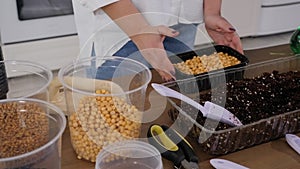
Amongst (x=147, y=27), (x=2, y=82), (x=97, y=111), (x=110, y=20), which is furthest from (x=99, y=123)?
(x=110, y=20)

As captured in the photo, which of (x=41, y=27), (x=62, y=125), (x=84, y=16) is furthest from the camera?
(x=41, y=27)

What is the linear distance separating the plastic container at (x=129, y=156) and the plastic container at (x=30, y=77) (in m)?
0.13

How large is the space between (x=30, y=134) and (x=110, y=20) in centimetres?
57

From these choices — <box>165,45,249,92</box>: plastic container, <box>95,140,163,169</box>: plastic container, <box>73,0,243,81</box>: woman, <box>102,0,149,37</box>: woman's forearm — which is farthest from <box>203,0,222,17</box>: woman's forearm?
<box>95,140,163,169</box>: plastic container

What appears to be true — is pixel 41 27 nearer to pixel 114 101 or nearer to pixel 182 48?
pixel 182 48

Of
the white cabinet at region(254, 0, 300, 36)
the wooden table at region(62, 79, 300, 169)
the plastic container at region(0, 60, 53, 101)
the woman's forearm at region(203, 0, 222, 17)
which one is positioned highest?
the woman's forearm at region(203, 0, 222, 17)

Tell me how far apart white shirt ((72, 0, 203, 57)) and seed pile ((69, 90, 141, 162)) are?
0.43 m

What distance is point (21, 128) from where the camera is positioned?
57cm

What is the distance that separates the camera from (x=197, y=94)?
30.2 inches

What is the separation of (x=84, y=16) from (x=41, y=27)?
35.3 inches

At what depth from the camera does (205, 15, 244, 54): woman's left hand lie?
42.1 inches

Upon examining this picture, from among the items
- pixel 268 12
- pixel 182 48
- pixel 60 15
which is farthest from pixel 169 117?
pixel 268 12

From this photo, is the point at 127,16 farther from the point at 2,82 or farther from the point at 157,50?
the point at 2,82

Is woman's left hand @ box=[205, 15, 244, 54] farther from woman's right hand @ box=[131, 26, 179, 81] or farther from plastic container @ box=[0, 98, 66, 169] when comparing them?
plastic container @ box=[0, 98, 66, 169]
